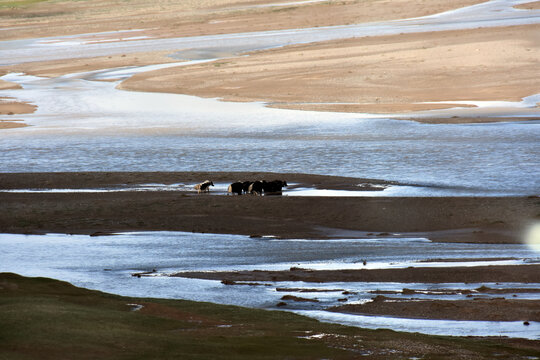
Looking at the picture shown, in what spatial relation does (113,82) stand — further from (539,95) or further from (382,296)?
(382,296)

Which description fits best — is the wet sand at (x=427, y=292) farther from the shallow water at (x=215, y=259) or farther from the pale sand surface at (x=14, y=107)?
the pale sand surface at (x=14, y=107)

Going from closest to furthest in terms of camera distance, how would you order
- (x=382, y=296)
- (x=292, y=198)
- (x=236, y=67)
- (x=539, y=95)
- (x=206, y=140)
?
(x=382, y=296)
(x=292, y=198)
(x=206, y=140)
(x=539, y=95)
(x=236, y=67)

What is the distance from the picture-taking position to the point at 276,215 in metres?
18.2

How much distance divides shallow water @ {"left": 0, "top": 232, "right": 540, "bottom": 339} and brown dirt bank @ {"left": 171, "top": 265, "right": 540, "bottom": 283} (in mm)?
259

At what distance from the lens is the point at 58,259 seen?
15211 mm

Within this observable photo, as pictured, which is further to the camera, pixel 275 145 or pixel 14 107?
pixel 14 107

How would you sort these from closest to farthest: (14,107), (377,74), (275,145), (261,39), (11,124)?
(275,145), (11,124), (14,107), (377,74), (261,39)

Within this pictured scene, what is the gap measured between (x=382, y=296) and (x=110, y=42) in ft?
193

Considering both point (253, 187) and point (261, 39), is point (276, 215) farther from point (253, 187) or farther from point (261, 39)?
point (261, 39)

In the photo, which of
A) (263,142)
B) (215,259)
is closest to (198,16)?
(263,142)

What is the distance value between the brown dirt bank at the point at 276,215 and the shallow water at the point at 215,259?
0.71 m

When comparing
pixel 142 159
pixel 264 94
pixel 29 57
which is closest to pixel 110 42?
pixel 29 57

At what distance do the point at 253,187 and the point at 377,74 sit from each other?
71.0ft

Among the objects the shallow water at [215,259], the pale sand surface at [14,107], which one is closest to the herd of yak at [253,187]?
the shallow water at [215,259]
